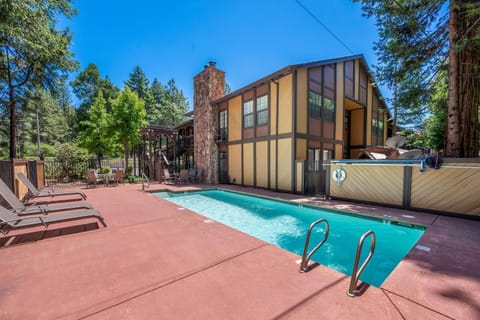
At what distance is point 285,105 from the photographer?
9.77m

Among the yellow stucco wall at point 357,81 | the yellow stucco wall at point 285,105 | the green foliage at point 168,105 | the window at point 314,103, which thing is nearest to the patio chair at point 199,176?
the yellow stucco wall at point 285,105

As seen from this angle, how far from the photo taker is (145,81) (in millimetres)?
39094

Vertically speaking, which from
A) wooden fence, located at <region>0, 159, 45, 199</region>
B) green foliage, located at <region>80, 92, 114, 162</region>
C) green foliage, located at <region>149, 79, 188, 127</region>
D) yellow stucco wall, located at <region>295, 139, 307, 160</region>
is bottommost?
wooden fence, located at <region>0, 159, 45, 199</region>

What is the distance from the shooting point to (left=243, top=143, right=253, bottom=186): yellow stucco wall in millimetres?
11641

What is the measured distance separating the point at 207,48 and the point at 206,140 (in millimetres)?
6546

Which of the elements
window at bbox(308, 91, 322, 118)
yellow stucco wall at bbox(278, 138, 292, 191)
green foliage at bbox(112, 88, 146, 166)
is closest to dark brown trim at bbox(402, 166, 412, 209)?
yellow stucco wall at bbox(278, 138, 292, 191)

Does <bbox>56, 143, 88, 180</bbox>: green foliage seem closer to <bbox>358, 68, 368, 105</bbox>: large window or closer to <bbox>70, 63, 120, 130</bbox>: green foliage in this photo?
<bbox>358, 68, 368, 105</bbox>: large window

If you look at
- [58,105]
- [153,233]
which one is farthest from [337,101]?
[58,105]

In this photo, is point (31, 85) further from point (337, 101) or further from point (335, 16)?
point (337, 101)

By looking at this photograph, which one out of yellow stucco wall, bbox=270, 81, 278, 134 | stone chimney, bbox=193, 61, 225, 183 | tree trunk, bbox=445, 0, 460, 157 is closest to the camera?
tree trunk, bbox=445, 0, 460, 157

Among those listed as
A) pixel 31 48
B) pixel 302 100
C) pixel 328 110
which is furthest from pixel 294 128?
pixel 31 48

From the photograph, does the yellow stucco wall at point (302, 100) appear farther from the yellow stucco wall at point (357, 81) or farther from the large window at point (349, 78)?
the yellow stucco wall at point (357, 81)

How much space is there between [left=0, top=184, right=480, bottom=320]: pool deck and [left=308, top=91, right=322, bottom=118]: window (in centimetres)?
747

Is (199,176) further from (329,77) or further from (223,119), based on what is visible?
(329,77)
